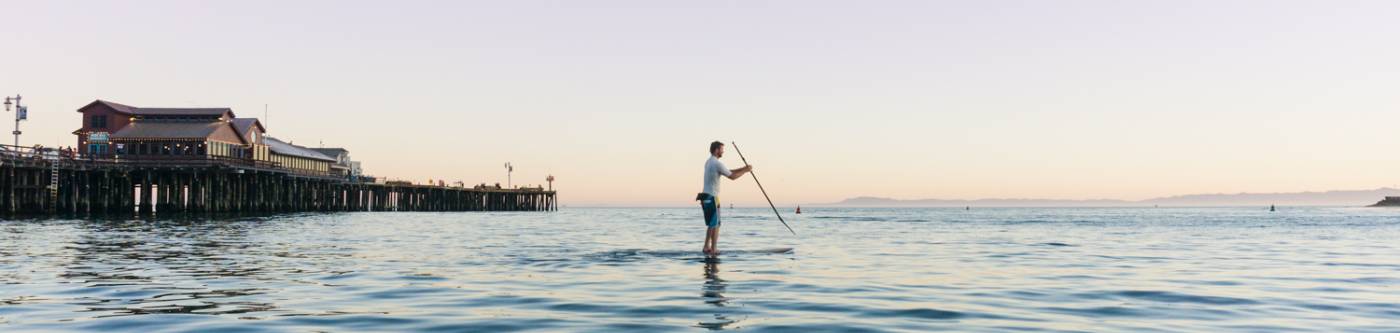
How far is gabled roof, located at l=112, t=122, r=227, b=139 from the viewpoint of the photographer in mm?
77375

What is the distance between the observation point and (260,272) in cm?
1391

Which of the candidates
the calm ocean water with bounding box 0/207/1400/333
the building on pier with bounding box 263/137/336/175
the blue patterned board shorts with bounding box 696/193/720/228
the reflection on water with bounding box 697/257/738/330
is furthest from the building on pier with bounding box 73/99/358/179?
the reflection on water with bounding box 697/257/738/330

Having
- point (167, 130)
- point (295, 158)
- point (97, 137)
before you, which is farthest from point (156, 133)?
point (295, 158)

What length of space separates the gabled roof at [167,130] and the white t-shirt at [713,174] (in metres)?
70.0

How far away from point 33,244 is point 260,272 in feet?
34.9

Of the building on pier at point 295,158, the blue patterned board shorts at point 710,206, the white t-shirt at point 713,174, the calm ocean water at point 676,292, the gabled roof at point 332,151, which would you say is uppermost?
the gabled roof at point 332,151

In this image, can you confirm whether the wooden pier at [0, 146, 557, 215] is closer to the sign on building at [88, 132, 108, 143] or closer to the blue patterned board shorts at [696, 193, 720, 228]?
the sign on building at [88, 132, 108, 143]

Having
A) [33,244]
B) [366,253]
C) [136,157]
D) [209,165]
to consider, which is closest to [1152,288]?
[366,253]

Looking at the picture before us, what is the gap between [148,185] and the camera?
63.9 meters

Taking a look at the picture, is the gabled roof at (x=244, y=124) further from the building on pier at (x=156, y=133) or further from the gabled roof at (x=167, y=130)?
the gabled roof at (x=167, y=130)

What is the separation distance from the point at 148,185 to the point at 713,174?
57.8 m

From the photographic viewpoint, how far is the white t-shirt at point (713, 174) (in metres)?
16.5

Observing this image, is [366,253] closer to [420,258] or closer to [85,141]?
[420,258]

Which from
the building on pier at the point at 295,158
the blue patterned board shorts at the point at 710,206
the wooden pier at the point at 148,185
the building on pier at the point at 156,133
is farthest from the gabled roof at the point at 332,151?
the blue patterned board shorts at the point at 710,206
